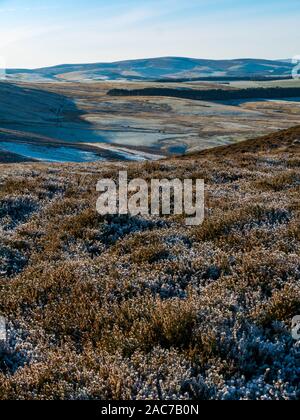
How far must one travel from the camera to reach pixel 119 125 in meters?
112

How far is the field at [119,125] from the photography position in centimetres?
7156

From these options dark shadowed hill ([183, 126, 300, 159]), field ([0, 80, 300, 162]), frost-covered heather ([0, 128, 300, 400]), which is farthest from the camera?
field ([0, 80, 300, 162])

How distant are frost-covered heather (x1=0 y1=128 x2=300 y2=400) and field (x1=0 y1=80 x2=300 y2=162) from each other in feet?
170

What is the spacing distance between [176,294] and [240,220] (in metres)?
3.81

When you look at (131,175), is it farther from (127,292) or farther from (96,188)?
(127,292)

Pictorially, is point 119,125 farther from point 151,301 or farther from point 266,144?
point 151,301

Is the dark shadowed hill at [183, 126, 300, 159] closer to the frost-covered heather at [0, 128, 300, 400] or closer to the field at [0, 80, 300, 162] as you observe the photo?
the field at [0, 80, 300, 162]

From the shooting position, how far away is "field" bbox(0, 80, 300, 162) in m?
71.6

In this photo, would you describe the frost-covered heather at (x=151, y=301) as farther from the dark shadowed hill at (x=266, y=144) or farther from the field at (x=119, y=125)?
the field at (x=119, y=125)

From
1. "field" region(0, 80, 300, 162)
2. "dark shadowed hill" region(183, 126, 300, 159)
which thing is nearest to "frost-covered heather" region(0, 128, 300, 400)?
"dark shadowed hill" region(183, 126, 300, 159)

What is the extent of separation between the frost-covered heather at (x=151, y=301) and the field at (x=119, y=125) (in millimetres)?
51760

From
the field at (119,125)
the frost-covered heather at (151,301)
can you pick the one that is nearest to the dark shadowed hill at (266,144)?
the field at (119,125)

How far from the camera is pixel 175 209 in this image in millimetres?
12570

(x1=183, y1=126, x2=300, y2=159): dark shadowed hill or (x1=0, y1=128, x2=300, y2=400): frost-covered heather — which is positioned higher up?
(x1=183, y1=126, x2=300, y2=159): dark shadowed hill
